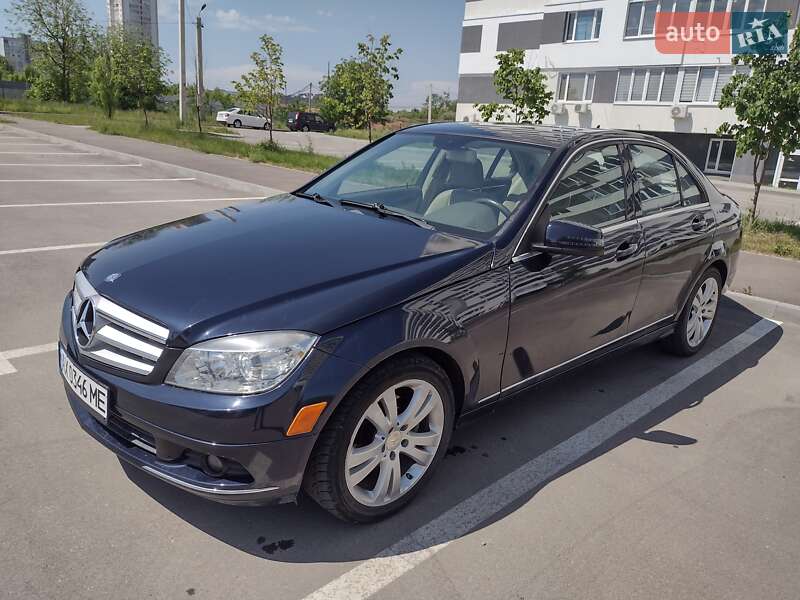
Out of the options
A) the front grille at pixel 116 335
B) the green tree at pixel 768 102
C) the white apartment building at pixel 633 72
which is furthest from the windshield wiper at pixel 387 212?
the white apartment building at pixel 633 72

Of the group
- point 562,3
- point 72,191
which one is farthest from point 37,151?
point 562,3

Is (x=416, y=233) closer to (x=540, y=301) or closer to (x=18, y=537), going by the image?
(x=540, y=301)

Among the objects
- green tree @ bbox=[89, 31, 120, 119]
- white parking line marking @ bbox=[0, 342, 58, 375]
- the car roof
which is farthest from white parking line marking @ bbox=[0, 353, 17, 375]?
green tree @ bbox=[89, 31, 120, 119]

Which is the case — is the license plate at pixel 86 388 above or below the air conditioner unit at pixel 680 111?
below

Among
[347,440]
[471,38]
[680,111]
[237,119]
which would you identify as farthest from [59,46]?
[347,440]

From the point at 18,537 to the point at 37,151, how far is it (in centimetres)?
1773

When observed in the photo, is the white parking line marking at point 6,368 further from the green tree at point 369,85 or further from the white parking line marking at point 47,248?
the green tree at point 369,85

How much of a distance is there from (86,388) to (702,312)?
13.9 feet

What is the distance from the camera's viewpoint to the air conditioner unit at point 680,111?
2948 cm

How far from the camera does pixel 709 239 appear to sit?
15.0 feet

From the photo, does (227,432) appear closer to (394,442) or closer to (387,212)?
(394,442)

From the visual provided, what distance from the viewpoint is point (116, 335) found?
253cm

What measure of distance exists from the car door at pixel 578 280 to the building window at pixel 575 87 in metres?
32.3

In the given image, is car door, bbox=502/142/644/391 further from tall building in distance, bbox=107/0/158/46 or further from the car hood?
tall building in distance, bbox=107/0/158/46
